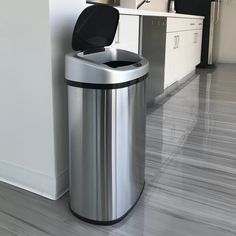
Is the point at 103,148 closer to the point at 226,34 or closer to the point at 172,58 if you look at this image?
the point at 172,58

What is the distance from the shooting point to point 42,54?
137cm

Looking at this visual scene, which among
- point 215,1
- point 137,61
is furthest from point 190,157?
point 215,1

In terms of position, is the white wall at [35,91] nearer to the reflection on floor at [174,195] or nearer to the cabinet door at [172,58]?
the reflection on floor at [174,195]

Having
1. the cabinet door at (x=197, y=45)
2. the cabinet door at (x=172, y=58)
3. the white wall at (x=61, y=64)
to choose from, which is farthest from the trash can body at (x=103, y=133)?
the cabinet door at (x=197, y=45)

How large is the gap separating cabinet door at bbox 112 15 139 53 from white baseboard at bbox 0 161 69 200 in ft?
3.18

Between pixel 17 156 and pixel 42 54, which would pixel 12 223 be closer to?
pixel 17 156

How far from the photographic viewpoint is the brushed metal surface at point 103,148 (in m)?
1.23

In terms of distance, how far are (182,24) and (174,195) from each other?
2.84 metres

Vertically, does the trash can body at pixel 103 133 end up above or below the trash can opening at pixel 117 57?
below

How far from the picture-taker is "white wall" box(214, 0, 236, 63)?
6.14 metres

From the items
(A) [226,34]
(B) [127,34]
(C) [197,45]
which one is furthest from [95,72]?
(A) [226,34]

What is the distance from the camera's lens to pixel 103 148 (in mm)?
1259

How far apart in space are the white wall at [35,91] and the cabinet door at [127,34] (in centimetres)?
65

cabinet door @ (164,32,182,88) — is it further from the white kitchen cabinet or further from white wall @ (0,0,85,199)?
white wall @ (0,0,85,199)
